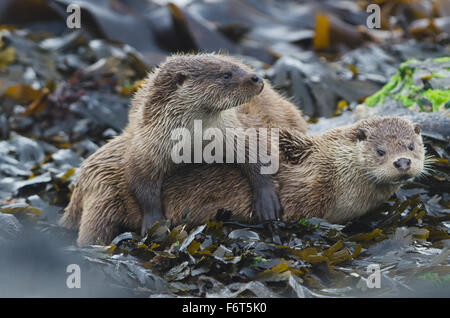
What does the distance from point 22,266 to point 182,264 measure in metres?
1.10

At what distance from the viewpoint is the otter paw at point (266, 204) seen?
4.71 meters

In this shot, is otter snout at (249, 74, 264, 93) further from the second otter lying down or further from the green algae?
the green algae

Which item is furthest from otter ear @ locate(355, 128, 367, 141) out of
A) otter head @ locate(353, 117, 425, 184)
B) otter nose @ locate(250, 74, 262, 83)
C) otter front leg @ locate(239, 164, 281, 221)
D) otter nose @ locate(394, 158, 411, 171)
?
otter nose @ locate(250, 74, 262, 83)

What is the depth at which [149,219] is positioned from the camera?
4.90 m

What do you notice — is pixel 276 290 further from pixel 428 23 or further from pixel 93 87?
pixel 428 23

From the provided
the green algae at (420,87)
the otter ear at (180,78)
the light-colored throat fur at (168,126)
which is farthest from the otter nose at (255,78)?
the green algae at (420,87)

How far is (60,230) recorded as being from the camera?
5555mm

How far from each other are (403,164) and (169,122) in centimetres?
163

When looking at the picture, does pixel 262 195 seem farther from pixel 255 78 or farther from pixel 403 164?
pixel 403 164

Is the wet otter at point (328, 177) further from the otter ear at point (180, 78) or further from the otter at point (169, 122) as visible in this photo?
A: the otter ear at point (180, 78)

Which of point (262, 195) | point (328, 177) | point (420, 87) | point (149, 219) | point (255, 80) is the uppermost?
point (420, 87)

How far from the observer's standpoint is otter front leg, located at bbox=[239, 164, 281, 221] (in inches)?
186

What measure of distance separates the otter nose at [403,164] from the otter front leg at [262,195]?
86 centimetres

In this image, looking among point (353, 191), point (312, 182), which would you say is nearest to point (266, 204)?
point (312, 182)
